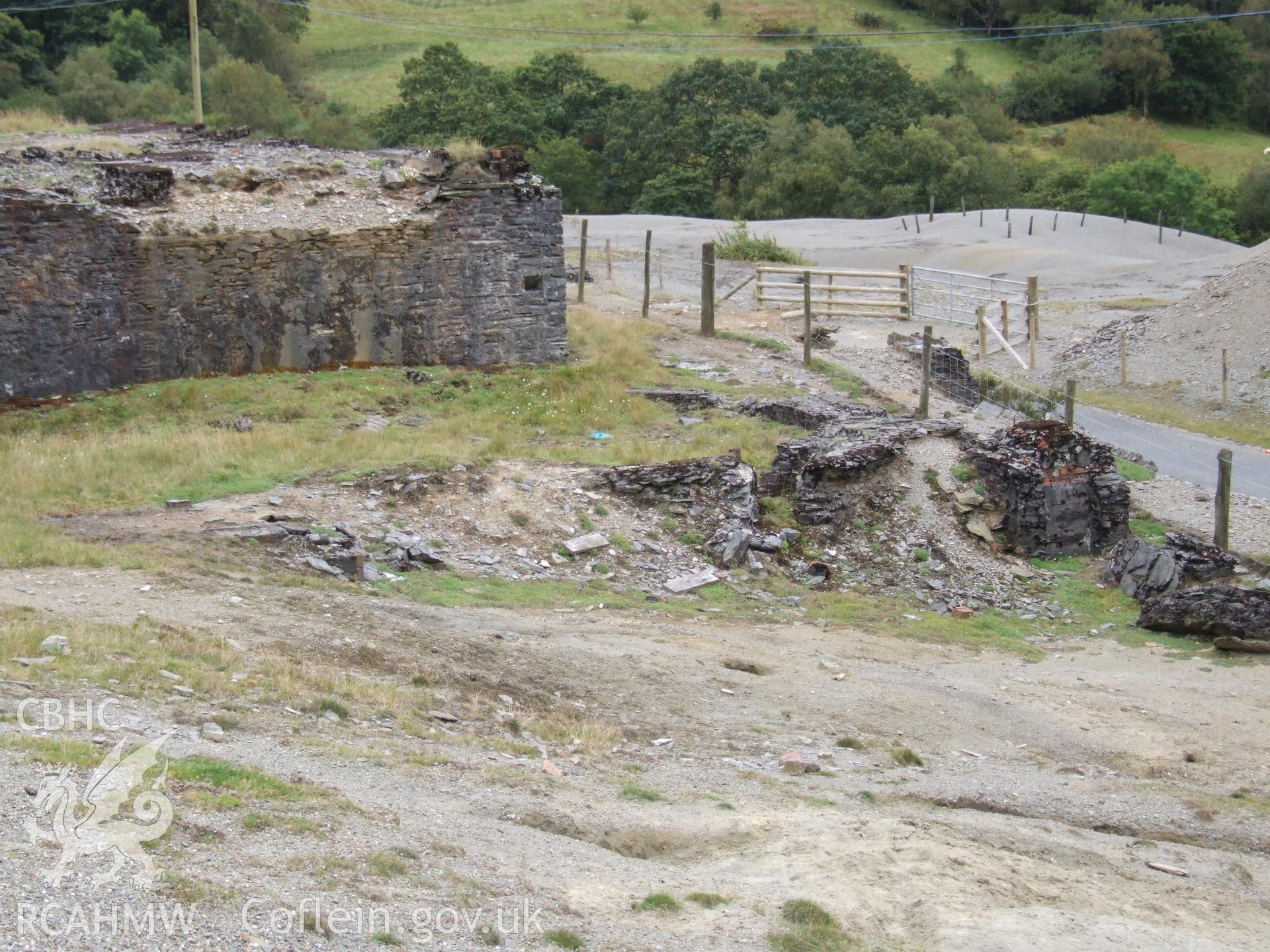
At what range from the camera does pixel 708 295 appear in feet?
83.1

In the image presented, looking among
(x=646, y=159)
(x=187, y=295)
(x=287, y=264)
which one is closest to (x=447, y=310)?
(x=287, y=264)

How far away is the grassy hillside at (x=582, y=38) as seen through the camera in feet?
210

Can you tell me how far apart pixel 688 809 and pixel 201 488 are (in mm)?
8054

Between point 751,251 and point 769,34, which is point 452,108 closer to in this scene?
point 751,251

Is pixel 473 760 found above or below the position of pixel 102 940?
below

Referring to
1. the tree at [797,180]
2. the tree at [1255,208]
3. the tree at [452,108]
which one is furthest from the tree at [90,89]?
the tree at [1255,208]

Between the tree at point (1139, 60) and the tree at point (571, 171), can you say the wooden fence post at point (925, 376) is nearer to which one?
the tree at point (571, 171)

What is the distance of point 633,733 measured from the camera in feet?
32.4

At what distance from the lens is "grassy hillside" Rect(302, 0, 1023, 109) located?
64000 millimetres

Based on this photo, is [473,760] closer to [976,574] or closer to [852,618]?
[852,618]

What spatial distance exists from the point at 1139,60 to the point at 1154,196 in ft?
72.0

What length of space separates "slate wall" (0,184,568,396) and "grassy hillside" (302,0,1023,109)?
40.8 metres

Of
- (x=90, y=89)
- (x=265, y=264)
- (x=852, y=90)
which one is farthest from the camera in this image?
(x=852, y=90)

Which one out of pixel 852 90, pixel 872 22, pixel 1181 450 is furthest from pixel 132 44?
pixel 1181 450
